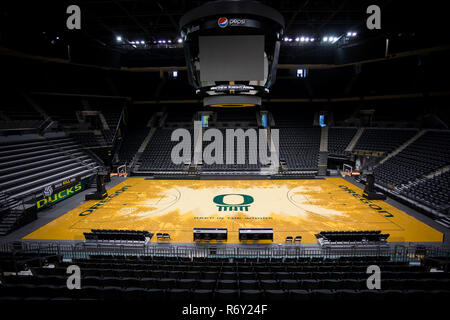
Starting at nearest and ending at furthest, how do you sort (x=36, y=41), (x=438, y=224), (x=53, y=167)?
1. (x=438, y=224)
2. (x=36, y=41)
3. (x=53, y=167)

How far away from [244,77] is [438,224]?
14256 mm

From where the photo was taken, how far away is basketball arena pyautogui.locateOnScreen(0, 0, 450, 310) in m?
7.14

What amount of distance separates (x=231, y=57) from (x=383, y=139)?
81.3 feet

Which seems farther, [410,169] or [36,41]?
[410,169]

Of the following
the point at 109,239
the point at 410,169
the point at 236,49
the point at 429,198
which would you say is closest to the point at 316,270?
the point at 236,49

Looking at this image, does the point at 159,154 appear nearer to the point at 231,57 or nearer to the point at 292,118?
the point at 292,118

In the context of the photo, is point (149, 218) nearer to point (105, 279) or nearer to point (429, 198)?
point (105, 279)

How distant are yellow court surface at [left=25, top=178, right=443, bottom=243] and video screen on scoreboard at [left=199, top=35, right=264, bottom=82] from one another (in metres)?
8.08

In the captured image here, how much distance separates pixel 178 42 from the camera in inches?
853

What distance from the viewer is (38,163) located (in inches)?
756

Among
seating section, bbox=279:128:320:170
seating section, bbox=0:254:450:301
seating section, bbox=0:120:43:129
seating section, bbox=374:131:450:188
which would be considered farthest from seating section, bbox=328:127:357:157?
seating section, bbox=0:120:43:129

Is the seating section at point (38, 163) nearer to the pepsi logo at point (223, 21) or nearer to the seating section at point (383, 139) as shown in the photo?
the pepsi logo at point (223, 21)

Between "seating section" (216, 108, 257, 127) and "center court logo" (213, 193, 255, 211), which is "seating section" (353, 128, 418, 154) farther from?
"center court logo" (213, 193, 255, 211)

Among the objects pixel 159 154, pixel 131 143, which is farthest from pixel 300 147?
pixel 131 143
